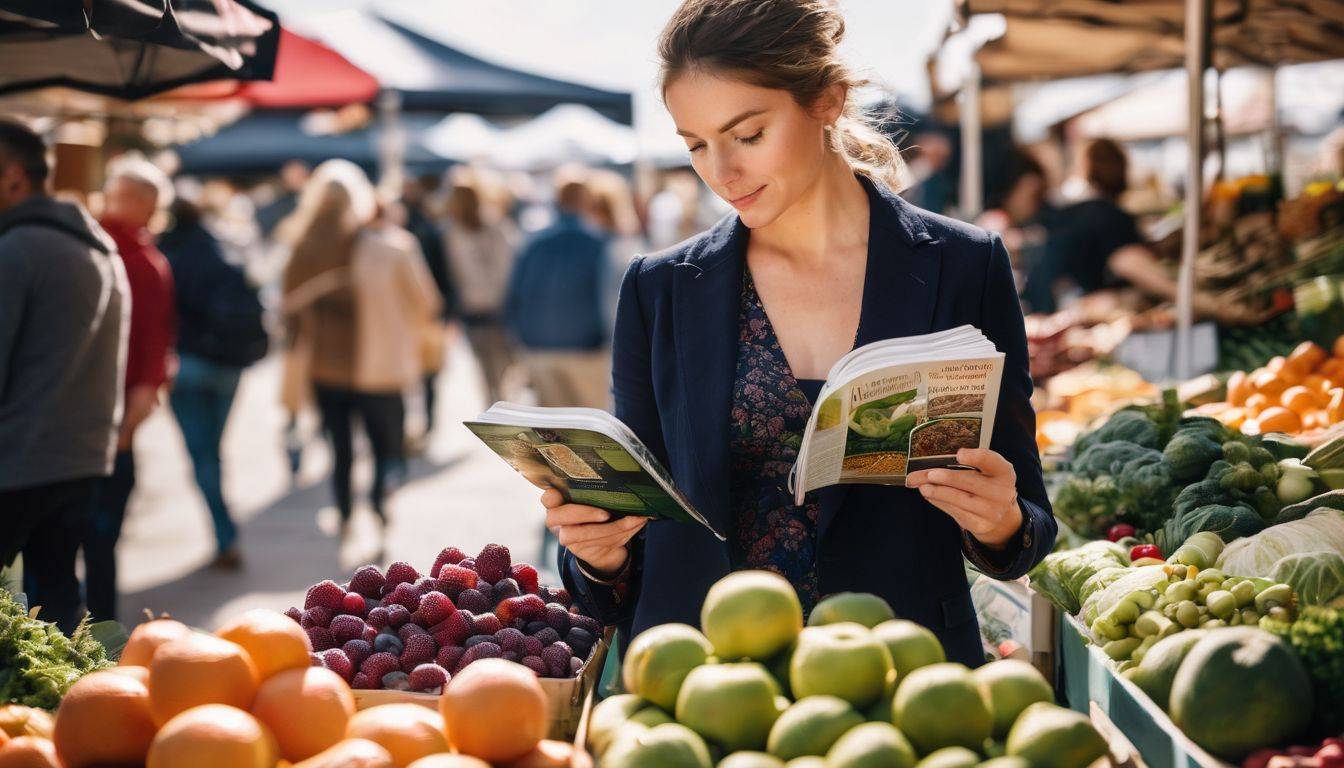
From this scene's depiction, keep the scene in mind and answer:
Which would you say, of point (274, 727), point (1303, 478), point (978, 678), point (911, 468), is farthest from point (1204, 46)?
point (274, 727)

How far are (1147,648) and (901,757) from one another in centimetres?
116

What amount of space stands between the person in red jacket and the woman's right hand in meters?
4.24

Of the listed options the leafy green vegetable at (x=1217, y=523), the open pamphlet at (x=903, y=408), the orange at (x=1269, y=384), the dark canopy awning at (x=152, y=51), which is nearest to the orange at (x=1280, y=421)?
the orange at (x=1269, y=384)

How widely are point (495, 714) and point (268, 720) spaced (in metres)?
0.35

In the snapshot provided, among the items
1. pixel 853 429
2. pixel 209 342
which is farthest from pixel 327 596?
pixel 209 342

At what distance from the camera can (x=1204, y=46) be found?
5.30 m

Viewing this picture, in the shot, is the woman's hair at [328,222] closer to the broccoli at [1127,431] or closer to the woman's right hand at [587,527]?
the broccoli at [1127,431]

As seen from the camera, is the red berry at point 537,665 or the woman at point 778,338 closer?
the woman at point 778,338

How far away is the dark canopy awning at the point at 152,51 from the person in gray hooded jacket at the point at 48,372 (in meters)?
0.50

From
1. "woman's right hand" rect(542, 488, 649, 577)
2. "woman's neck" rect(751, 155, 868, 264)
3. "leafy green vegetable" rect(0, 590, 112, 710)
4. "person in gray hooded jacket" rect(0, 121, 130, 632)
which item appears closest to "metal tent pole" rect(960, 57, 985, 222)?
"person in gray hooded jacket" rect(0, 121, 130, 632)

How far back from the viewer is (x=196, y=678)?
5.90 feet

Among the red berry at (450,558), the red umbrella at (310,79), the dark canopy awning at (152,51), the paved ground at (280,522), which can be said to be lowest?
the paved ground at (280,522)

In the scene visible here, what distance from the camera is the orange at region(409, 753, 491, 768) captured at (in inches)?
64.1

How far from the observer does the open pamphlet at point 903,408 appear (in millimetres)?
1901
